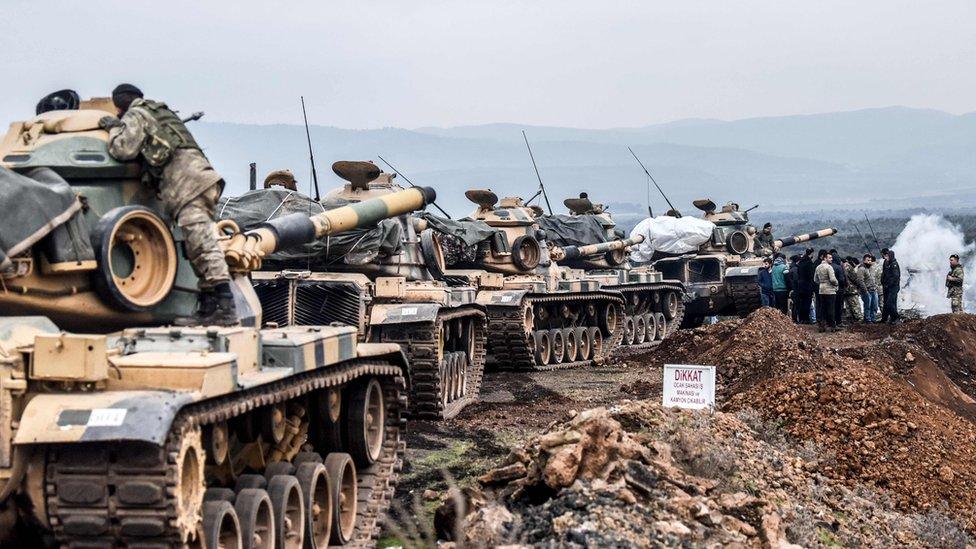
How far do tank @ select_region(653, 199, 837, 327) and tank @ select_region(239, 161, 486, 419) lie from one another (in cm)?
1384

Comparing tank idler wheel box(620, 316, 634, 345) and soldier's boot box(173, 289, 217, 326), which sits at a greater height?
soldier's boot box(173, 289, 217, 326)

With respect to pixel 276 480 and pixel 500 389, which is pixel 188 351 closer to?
pixel 276 480

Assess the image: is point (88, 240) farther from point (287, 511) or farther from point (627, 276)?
point (627, 276)

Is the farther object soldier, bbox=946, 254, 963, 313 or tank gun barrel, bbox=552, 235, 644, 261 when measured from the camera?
soldier, bbox=946, 254, 963, 313

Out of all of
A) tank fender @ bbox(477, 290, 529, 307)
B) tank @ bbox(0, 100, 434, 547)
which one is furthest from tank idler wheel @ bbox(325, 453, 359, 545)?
tank fender @ bbox(477, 290, 529, 307)

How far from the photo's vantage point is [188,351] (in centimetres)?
784

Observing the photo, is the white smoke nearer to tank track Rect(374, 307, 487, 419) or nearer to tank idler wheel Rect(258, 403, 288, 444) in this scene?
tank track Rect(374, 307, 487, 419)

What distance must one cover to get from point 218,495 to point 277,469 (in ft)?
3.86

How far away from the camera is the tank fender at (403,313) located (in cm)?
1611

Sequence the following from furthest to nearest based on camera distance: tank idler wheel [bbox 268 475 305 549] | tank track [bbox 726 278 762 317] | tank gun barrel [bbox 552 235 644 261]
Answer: tank track [bbox 726 278 762 317] → tank gun barrel [bbox 552 235 644 261] → tank idler wheel [bbox 268 475 305 549]

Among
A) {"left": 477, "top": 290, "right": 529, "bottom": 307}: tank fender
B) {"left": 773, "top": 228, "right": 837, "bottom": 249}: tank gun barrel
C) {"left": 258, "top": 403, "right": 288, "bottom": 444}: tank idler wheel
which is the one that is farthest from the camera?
{"left": 773, "top": 228, "right": 837, "bottom": 249}: tank gun barrel

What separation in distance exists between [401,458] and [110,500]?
4.92 metres

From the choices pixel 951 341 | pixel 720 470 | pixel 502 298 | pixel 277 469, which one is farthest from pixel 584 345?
pixel 277 469

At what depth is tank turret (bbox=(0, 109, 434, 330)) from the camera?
7.99 m
